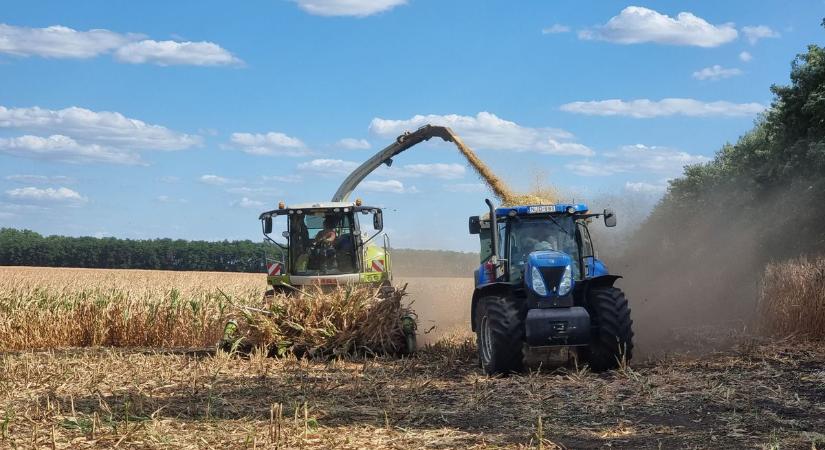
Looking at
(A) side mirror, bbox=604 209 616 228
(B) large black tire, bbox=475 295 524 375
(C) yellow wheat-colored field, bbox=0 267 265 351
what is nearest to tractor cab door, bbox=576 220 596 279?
(A) side mirror, bbox=604 209 616 228

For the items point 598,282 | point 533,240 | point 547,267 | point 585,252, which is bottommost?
point 598,282

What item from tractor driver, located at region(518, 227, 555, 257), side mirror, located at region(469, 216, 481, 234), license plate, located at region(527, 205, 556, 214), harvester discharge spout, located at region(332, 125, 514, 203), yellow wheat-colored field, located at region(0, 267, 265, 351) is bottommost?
yellow wheat-colored field, located at region(0, 267, 265, 351)

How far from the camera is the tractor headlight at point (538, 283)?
11734 mm

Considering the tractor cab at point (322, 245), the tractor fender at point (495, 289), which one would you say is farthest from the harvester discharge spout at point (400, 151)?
the tractor fender at point (495, 289)

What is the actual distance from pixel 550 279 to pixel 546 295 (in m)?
0.21

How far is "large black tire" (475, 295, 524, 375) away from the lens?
11562 mm

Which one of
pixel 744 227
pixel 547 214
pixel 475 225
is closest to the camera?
pixel 547 214

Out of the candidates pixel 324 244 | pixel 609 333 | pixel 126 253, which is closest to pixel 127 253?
pixel 126 253

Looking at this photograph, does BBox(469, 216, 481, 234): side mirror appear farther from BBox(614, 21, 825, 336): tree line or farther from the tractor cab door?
BBox(614, 21, 825, 336): tree line

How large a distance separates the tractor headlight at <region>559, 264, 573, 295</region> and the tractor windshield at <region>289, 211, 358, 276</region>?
201 inches

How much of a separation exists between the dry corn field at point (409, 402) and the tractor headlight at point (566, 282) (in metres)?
1.00

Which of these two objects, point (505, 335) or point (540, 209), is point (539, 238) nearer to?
point (540, 209)

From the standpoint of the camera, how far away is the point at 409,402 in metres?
9.93

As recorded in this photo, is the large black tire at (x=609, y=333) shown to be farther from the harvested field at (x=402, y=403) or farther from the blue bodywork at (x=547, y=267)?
the blue bodywork at (x=547, y=267)
